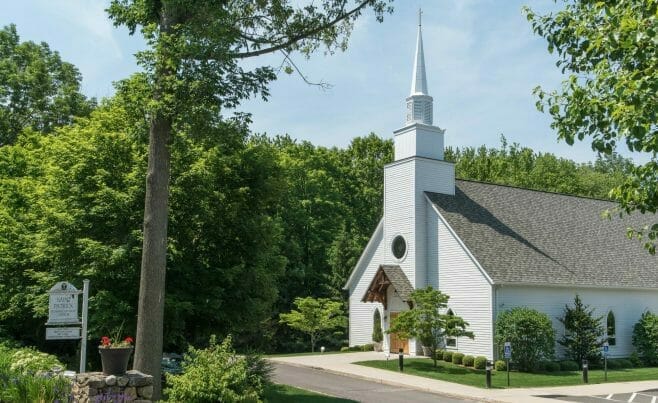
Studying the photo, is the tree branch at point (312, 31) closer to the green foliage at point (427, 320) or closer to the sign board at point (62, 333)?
the sign board at point (62, 333)

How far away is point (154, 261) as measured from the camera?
1395cm

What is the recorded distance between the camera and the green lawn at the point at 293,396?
18.1 metres

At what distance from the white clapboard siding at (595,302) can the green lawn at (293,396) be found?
12.7m

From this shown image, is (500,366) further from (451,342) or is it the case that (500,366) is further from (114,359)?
(114,359)

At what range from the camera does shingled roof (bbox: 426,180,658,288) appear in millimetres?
31516

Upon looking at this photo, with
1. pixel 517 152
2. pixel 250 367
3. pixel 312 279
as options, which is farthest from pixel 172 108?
pixel 517 152

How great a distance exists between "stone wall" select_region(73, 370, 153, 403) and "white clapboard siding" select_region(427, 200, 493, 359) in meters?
20.2

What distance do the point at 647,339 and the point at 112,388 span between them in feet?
98.0

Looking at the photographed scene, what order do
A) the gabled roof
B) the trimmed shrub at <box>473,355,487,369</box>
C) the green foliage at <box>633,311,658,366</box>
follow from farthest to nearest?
the green foliage at <box>633,311,658,366</box>
the gabled roof
the trimmed shrub at <box>473,355,487,369</box>

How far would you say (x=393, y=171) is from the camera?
35.8m

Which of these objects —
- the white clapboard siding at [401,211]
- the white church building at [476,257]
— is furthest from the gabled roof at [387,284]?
the white clapboard siding at [401,211]

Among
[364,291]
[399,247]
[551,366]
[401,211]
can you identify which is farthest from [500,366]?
[364,291]

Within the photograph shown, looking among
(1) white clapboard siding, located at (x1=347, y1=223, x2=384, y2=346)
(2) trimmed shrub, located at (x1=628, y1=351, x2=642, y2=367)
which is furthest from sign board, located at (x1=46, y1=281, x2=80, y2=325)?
(2) trimmed shrub, located at (x1=628, y1=351, x2=642, y2=367)

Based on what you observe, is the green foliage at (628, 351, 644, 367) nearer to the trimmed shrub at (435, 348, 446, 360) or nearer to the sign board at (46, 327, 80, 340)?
the trimmed shrub at (435, 348, 446, 360)
